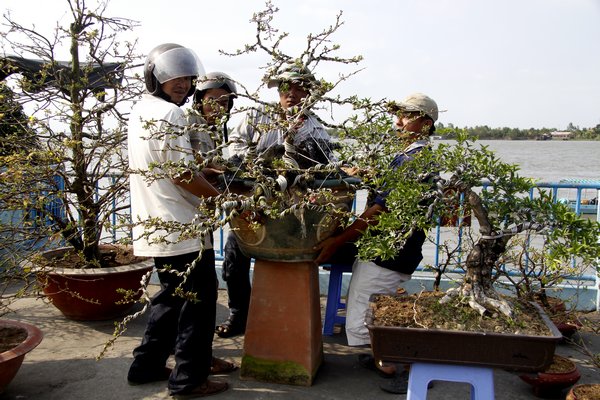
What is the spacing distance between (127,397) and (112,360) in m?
0.61

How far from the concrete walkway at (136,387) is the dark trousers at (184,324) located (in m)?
0.19

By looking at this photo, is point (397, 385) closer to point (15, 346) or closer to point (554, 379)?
point (554, 379)

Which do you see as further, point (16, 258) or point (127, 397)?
point (16, 258)

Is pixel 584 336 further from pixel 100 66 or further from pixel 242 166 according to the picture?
pixel 100 66

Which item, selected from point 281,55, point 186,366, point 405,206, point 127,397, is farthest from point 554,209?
point 127,397

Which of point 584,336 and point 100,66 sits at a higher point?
point 100,66

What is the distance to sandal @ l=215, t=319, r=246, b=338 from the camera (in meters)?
4.32

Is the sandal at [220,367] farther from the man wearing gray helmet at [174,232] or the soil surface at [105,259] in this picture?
the soil surface at [105,259]

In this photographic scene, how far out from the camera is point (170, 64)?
3.13m

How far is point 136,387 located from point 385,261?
1700 millimetres

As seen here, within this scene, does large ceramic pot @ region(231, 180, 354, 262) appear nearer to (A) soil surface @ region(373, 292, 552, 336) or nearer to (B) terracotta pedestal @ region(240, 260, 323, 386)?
(B) terracotta pedestal @ region(240, 260, 323, 386)

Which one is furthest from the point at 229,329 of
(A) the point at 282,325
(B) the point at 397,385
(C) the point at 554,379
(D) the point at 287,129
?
(C) the point at 554,379

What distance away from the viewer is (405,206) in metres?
2.41

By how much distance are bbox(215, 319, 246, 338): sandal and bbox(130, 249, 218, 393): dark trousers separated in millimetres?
869
